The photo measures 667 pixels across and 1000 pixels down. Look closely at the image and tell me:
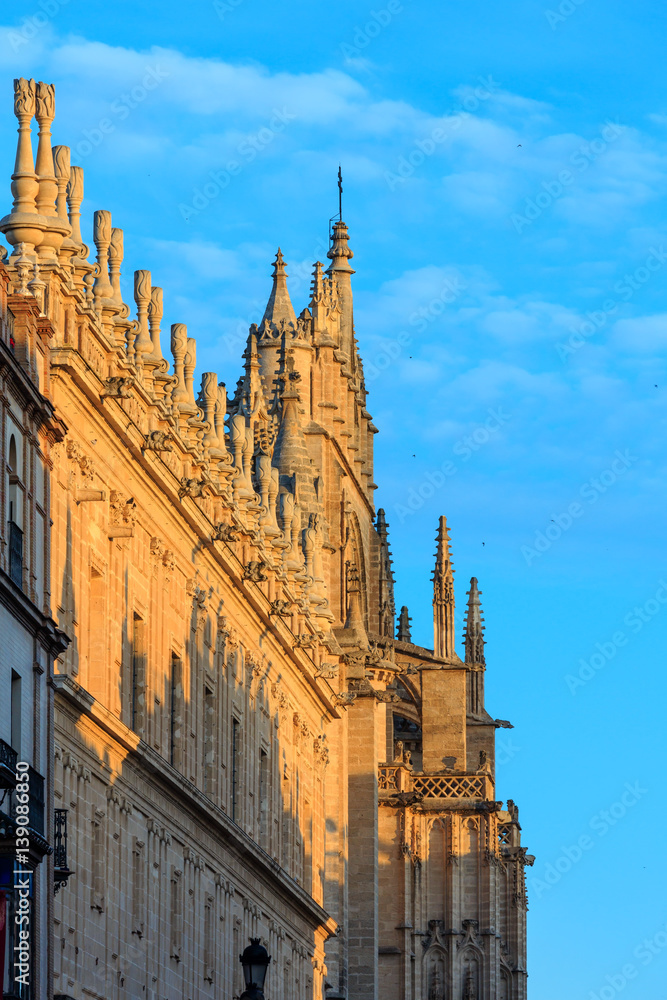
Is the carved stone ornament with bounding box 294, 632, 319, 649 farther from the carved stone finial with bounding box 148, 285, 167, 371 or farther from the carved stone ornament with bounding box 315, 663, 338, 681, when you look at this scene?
the carved stone finial with bounding box 148, 285, 167, 371

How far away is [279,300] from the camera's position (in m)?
83.8

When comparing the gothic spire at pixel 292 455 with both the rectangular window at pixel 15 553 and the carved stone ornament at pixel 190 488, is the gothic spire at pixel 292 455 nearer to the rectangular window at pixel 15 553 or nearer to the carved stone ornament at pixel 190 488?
the carved stone ornament at pixel 190 488

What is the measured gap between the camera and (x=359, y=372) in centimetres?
8988

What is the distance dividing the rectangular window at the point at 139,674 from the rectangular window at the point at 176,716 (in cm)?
292

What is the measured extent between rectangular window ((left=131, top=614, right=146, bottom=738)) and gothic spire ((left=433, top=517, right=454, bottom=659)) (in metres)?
46.6

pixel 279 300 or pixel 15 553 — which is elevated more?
pixel 279 300

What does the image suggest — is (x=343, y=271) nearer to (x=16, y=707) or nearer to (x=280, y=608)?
(x=280, y=608)

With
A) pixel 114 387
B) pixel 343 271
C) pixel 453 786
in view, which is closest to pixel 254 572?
pixel 114 387

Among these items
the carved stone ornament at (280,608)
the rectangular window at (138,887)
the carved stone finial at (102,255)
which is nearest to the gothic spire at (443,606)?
the carved stone ornament at (280,608)

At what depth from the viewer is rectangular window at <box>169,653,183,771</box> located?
50.3m

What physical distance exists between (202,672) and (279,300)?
1264 inches

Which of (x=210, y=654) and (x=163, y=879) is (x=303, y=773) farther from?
(x=163, y=879)

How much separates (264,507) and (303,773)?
9.36 meters

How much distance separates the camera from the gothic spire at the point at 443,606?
9388 cm
